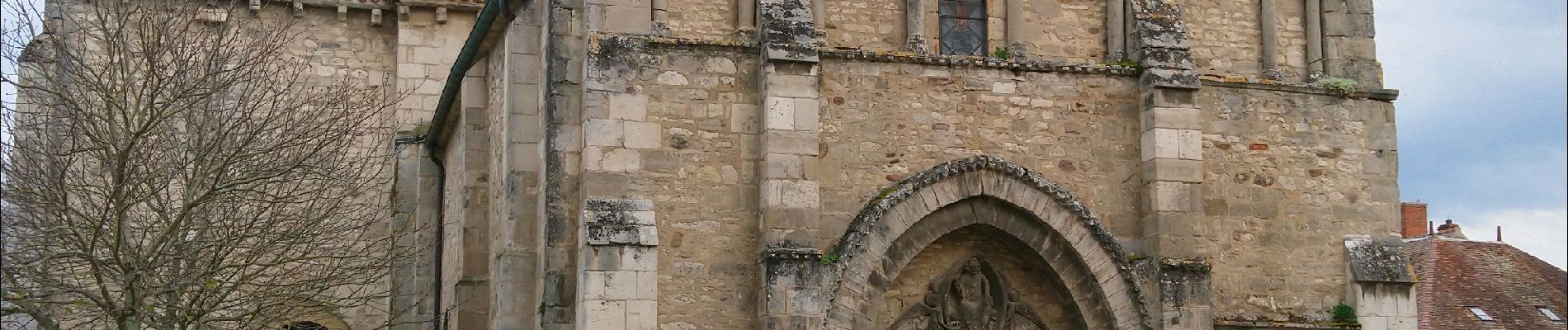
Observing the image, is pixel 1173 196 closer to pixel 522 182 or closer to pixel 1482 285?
pixel 522 182

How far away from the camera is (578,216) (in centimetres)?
1466

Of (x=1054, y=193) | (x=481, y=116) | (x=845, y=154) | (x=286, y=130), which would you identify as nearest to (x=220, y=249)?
(x=286, y=130)

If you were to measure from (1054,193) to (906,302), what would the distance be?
1553mm

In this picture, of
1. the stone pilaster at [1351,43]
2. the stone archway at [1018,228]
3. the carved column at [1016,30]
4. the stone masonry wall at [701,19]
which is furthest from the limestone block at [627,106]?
the stone pilaster at [1351,43]

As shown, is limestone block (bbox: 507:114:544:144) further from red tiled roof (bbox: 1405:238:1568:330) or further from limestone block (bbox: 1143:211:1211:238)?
red tiled roof (bbox: 1405:238:1568:330)

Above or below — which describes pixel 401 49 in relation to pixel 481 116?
above

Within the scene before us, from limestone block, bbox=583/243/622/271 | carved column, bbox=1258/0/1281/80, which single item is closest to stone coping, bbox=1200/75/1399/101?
carved column, bbox=1258/0/1281/80

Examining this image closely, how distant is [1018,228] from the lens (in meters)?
15.6

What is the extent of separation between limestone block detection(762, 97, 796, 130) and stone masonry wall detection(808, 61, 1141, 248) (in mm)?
469

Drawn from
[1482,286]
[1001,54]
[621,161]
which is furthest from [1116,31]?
[1482,286]

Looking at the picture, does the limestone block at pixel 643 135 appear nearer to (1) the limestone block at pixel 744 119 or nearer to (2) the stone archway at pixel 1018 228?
(1) the limestone block at pixel 744 119

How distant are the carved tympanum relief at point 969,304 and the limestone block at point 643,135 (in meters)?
2.64

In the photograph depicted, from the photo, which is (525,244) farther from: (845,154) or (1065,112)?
(1065,112)

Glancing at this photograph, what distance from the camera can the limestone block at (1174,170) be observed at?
15719 mm
